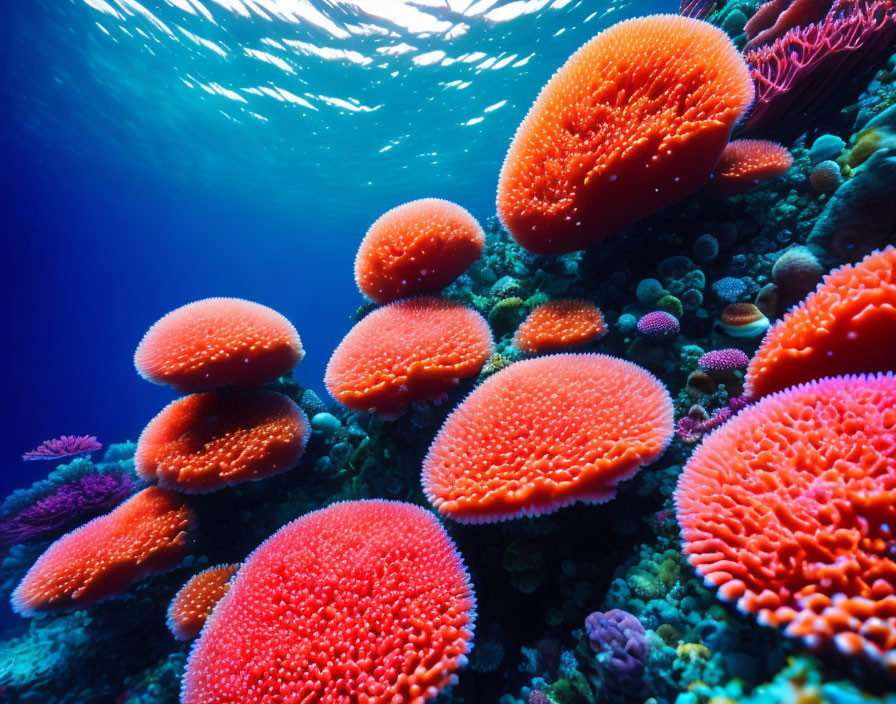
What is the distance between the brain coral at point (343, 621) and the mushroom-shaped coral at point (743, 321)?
2.68 meters

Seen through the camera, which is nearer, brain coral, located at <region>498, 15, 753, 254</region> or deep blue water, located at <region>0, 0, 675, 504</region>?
brain coral, located at <region>498, 15, 753, 254</region>

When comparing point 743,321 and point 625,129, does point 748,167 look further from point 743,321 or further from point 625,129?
point 743,321

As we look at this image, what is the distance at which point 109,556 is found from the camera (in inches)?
139

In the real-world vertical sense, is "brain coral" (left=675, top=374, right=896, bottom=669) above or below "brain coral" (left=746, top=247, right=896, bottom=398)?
below

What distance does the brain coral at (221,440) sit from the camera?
3.54 metres

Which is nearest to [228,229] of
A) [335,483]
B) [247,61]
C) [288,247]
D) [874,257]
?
[288,247]

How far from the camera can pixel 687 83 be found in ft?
9.60

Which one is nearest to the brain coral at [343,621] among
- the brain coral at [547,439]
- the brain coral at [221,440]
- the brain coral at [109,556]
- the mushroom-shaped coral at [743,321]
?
the brain coral at [547,439]

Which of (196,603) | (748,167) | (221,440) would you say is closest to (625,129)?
(748,167)

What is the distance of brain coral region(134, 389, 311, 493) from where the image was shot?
3541mm

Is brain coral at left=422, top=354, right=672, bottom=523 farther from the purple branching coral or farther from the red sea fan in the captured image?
the purple branching coral

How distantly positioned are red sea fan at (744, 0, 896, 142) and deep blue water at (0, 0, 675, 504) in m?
15.0

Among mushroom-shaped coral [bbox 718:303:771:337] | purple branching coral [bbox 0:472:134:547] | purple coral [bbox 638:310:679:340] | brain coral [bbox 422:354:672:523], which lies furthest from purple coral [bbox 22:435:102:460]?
mushroom-shaped coral [bbox 718:303:771:337]

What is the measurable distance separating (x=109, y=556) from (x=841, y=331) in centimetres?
571
